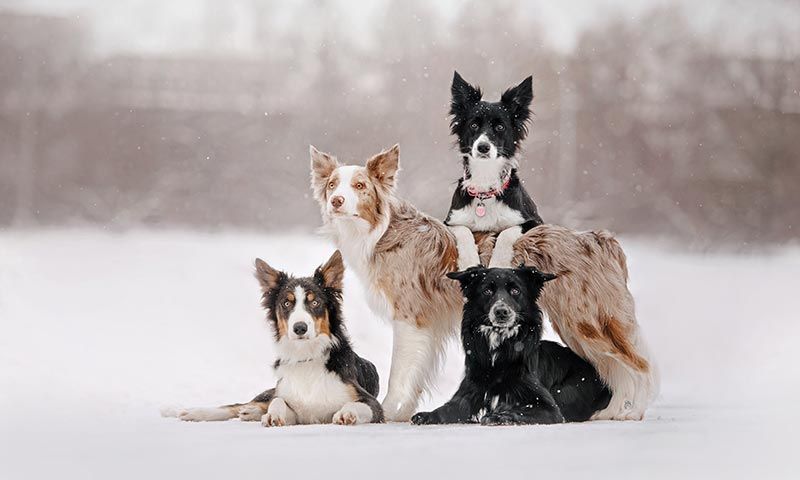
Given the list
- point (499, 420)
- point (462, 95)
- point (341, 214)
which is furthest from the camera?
point (462, 95)

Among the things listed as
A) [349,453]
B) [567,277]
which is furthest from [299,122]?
[349,453]

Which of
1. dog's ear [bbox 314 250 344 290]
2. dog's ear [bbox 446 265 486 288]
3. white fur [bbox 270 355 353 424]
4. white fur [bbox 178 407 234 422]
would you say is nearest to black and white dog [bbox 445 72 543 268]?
dog's ear [bbox 446 265 486 288]

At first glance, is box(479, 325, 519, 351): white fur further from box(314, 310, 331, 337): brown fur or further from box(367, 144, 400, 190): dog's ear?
box(367, 144, 400, 190): dog's ear

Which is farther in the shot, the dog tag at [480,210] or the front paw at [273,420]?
the dog tag at [480,210]

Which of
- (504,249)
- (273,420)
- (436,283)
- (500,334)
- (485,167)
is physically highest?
(485,167)

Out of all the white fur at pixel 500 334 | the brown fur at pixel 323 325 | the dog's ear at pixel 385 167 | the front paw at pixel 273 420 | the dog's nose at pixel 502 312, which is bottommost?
the front paw at pixel 273 420

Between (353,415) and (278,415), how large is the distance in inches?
11.8

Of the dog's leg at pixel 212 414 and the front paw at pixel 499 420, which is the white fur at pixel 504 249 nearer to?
the front paw at pixel 499 420

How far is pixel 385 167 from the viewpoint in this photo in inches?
180

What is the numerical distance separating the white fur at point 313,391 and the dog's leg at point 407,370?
0.20 meters

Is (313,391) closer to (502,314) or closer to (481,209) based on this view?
(502,314)

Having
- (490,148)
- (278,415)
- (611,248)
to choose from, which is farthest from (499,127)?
(278,415)

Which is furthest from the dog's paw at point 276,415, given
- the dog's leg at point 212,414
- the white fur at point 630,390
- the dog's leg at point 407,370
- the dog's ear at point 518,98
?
the dog's ear at point 518,98

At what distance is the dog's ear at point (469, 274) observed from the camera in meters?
4.12
